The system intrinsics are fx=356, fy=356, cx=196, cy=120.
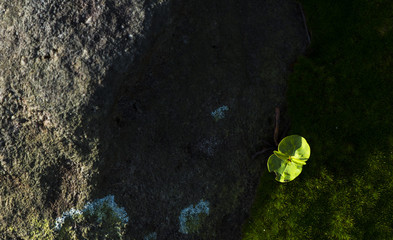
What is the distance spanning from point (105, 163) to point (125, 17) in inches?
39.6

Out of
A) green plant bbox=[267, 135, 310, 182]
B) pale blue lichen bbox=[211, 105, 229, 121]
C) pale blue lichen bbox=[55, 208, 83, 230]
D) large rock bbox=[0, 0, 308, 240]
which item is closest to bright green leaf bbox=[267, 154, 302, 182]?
green plant bbox=[267, 135, 310, 182]

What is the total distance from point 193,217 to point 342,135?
149 centimetres

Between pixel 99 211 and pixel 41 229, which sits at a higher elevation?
pixel 41 229

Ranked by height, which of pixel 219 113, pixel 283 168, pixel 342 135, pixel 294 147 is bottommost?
pixel 342 135

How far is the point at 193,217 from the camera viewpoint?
2.88 meters

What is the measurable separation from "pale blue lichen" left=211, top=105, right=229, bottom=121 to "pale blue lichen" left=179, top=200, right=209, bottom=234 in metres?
0.69

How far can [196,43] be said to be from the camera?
9.12ft

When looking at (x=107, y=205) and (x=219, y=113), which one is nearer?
(x=107, y=205)

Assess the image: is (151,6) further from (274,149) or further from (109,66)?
(274,149)

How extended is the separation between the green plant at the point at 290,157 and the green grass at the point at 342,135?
0.21 metres

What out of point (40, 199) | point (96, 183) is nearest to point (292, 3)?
point (96, 183)

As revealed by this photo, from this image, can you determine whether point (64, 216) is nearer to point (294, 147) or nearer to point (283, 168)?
point (283, 168)

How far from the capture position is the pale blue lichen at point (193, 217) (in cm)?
285

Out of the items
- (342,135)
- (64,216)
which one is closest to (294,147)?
(342,135)
